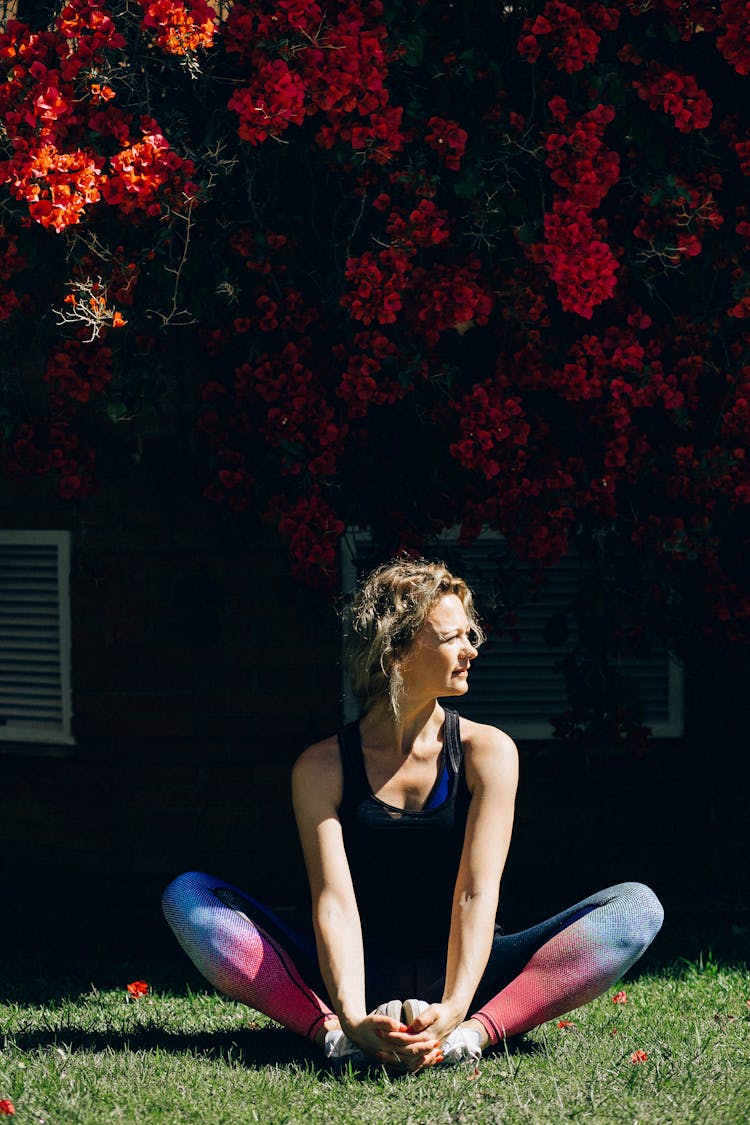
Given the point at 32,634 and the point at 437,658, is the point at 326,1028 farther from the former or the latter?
the point at 32,634

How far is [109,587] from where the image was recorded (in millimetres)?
6332

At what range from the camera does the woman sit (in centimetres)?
390

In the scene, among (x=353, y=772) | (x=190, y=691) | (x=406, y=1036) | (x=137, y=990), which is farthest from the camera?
(x=190, y=691)

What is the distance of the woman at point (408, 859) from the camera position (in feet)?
12.8

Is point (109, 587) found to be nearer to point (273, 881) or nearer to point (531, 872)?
point (273, 881)

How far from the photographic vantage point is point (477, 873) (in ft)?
12.5

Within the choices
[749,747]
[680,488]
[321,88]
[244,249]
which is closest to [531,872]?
[749,747]

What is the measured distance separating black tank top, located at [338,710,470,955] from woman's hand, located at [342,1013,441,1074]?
0.36 m

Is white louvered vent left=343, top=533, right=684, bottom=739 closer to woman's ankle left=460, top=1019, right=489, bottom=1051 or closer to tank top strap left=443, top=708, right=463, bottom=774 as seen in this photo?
tank top strap left=443, top=708, right=463, bottom=774

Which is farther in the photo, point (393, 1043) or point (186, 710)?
point (186, 710)

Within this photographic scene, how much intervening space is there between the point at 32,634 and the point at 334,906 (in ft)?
11.1

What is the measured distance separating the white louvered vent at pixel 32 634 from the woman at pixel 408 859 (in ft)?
9.25

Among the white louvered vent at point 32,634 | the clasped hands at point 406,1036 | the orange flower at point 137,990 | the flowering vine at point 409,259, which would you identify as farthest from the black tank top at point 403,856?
the white louvered vent at point 32,634

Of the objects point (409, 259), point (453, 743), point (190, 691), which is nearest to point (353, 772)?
point (453, 743)
